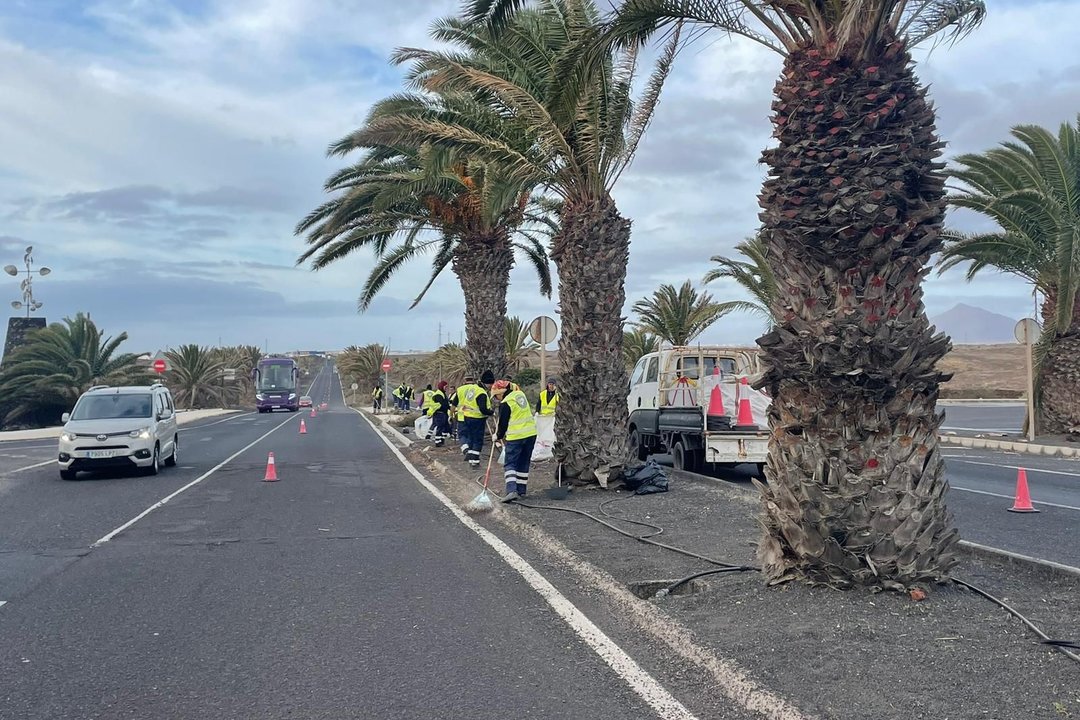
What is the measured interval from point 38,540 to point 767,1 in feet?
30.3

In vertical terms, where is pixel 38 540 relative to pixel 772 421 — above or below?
below

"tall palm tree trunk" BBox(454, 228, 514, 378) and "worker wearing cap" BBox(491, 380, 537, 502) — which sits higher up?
"tall palm tree trunk" BBox(454, 228, 514, 378)

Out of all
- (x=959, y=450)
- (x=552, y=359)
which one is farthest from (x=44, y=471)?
(x=552, y=359)

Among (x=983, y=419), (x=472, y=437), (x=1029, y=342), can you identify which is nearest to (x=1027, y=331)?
(x=1029, y=342)

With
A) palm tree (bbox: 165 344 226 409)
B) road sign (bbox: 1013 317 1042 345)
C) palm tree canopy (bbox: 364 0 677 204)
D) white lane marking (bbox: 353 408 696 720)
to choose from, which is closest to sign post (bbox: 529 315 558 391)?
palm tree canopy (bbox: 364 0 677 204)

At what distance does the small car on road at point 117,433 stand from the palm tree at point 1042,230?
706 inches

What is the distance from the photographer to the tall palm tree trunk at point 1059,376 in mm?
23297

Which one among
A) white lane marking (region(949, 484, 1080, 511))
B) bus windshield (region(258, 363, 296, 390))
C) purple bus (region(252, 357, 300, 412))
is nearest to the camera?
white lane marking (region(949, 484, 1080, 511))

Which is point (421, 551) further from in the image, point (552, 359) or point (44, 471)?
point (552, 359)

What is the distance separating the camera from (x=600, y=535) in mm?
9859

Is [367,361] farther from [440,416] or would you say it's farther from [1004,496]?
[1004,496]

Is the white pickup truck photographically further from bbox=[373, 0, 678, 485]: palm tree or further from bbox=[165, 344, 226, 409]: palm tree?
bbox=[165, 344, 226, 409]: palm tree

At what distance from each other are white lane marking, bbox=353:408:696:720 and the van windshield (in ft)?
33.9

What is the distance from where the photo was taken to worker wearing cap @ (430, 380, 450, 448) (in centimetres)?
2283
